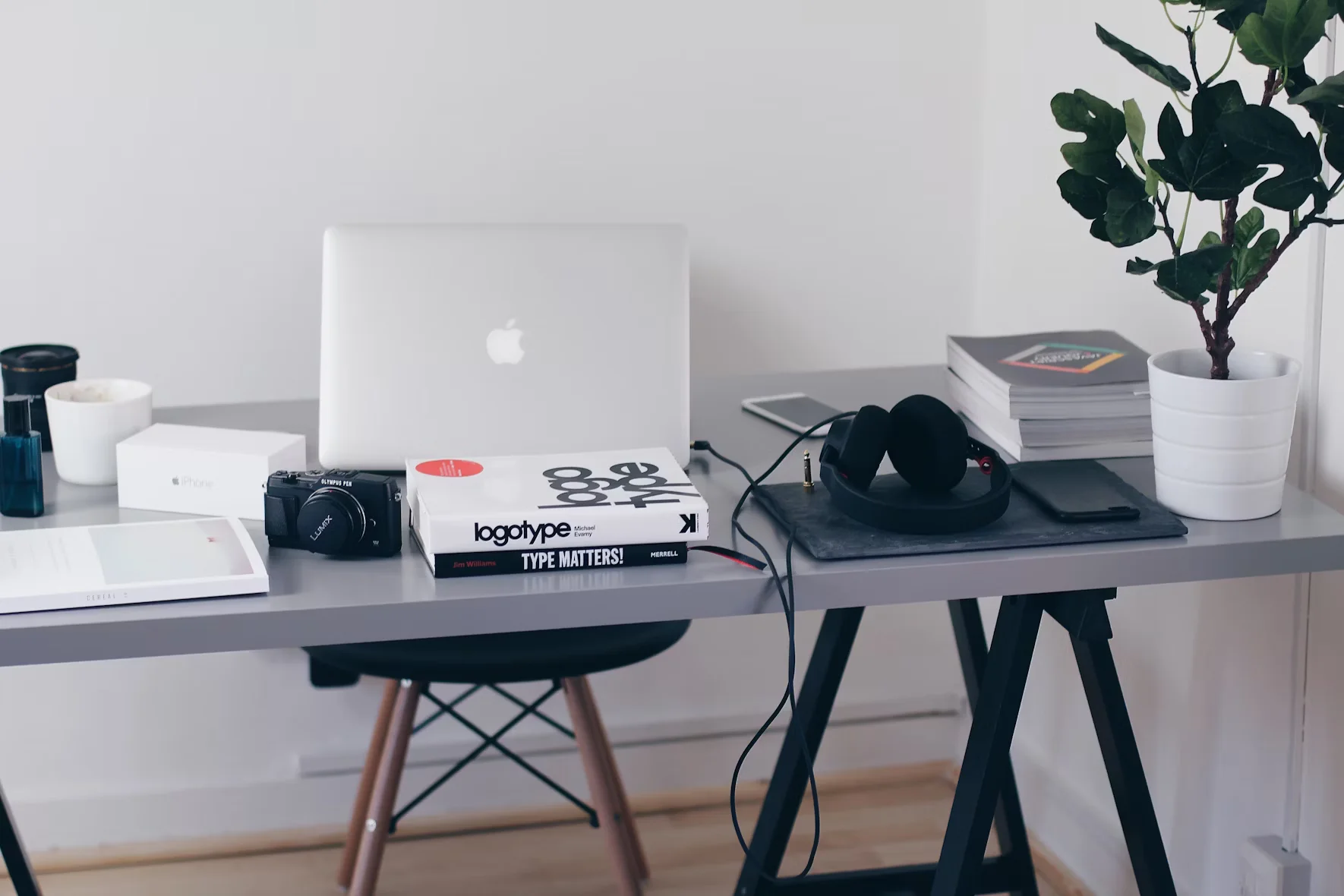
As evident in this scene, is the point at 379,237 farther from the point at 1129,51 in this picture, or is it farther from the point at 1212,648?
the point at 1212,648

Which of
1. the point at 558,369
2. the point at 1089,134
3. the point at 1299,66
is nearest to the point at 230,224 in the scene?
the point at 558,369

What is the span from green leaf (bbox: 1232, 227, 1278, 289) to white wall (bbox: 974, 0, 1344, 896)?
27 cm

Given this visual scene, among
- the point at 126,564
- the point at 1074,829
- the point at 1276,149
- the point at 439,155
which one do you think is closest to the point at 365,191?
the point at 439,155

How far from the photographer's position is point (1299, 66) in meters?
1.13

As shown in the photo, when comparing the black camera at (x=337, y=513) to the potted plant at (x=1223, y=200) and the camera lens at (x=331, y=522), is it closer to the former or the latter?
the camera lens at (x=331, y=522)

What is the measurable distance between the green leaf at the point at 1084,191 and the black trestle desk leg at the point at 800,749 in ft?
2.08

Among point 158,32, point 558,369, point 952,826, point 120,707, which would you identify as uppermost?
point 158,32

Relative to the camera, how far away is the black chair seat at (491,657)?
159 cm

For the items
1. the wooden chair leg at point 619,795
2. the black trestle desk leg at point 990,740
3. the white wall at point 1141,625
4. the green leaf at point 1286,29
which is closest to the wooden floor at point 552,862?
the wooden chair leg at point 619,795

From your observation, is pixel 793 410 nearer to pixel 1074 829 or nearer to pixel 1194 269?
pixel 1194 269

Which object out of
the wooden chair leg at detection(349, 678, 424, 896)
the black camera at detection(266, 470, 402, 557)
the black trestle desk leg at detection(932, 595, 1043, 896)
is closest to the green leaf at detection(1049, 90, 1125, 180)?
the black trestle desk leg at detection(932, 595, 1043, 896)

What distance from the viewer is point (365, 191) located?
2012 millimetres

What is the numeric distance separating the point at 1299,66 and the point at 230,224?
1.46 metres

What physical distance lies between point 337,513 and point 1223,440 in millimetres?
786
